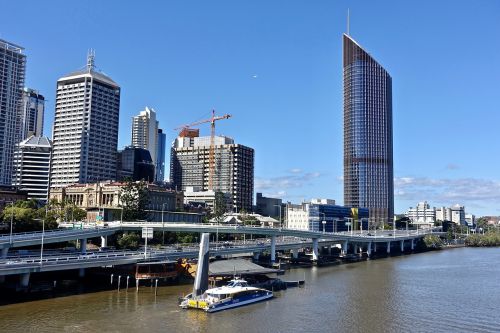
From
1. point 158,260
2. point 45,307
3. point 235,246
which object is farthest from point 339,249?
point 45,307

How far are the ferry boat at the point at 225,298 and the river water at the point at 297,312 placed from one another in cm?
133

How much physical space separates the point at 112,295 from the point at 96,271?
1806 centimetres

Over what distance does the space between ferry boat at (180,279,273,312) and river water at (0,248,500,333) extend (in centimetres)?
133

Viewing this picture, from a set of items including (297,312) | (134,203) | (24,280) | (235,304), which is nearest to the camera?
(297,312)

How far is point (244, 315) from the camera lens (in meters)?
67.0

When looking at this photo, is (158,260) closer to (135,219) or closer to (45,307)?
(45,307)

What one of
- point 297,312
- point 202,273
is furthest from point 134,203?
point 297,312

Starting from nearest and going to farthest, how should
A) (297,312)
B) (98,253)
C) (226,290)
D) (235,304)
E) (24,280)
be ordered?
(297,312)
(235,304)
(226,290)
(24,280)
(98,253)

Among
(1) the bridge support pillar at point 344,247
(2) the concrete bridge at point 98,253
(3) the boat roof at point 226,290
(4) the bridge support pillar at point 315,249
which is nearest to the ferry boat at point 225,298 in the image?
(3) the boat roof at point 226,290

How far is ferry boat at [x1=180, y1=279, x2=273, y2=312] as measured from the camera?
68.8 metres

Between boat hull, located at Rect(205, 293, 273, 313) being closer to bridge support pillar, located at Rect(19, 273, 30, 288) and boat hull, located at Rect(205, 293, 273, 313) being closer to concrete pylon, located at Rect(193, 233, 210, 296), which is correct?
concrete pylon, located at Rect(193, 233, 210, 296)

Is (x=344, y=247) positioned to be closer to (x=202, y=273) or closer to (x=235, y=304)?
(x=202, y=273)

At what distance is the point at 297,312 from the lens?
69.5 meters

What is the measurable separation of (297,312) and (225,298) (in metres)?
10.4
